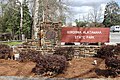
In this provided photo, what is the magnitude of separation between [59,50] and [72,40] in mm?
2876

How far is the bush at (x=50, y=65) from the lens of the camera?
8.09 m

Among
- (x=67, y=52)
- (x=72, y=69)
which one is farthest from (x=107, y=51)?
(x=72, y=69)

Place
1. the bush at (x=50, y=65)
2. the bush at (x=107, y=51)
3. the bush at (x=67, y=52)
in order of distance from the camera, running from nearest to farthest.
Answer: the bush at (x=50, y=65) < the bush at (x=67, y=52) < the bush at (x=107, y=51)

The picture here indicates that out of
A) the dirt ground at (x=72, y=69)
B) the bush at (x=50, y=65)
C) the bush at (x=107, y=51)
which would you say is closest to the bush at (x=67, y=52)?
the dirt ground at (x=72, y=69)

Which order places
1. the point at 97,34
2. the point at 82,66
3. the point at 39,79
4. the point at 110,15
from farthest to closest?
the point at 110,15, the point at 97,34, the point at 82,66, the point at 39,79

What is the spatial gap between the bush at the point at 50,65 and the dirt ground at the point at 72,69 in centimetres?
21

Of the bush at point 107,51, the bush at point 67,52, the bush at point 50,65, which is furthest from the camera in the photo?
the bush at point 107,51

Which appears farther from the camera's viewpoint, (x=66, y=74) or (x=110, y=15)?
(x=110, y=15)

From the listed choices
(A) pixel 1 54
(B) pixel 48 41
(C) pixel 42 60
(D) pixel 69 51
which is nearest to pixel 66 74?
(C) pixel 42 60

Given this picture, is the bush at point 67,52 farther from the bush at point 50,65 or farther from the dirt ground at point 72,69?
the bush at point 50,65

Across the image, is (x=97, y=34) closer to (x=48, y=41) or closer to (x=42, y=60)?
(x=48, y=41)

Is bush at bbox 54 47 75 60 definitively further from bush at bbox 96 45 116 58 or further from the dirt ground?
bush at bbox 96 45 116 58

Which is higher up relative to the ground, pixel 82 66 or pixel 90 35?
pixel 90 35

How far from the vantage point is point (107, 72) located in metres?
8.20
